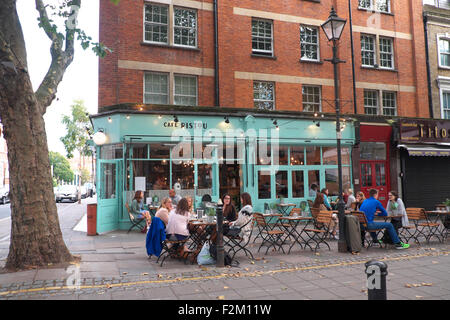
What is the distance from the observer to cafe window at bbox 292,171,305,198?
15.4 metres

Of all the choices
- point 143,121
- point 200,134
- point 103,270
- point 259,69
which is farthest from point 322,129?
point 103,270

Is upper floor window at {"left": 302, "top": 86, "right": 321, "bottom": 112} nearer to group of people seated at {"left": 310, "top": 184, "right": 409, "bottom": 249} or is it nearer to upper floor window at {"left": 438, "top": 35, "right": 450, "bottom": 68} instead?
group of people seated at {"left": 310, "top": 184, "right": 409, "bottom": 249}

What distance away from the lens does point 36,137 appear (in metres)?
6.95

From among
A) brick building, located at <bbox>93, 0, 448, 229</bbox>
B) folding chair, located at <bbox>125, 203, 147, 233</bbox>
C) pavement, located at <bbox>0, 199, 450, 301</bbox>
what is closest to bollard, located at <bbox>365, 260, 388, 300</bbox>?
pavement, located at <bbox>0, 199, 450, 301</bbox>

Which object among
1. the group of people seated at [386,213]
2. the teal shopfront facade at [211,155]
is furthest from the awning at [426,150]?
the group of people seated at [386,213]

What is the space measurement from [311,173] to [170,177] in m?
6.52

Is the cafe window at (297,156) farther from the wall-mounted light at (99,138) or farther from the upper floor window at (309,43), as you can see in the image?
the wall-mounted light at (99,138)

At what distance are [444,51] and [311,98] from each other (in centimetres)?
899

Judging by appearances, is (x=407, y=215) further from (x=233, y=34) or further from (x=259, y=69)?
(x=233, y=34)

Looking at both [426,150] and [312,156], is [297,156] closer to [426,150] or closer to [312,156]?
[312,156]

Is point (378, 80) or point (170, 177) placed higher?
→ point (378, 80)

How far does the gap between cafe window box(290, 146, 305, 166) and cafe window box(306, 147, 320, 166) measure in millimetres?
266

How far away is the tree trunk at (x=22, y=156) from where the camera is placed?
6.70 meters

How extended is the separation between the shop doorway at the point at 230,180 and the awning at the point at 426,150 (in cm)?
821
